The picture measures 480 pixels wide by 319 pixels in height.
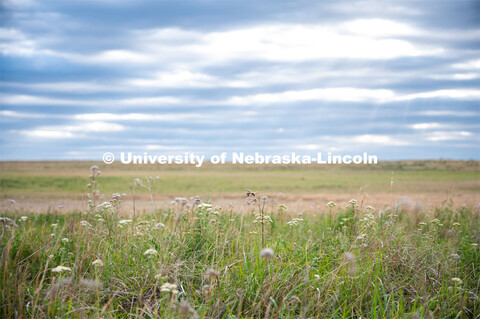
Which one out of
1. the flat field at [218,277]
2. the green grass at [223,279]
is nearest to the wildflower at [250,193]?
the flat field at [218,277]

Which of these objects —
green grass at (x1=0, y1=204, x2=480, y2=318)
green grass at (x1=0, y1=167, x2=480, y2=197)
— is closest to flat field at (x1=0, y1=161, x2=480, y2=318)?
green grass at (x1=0, y1=204, x2=480, y2=318)

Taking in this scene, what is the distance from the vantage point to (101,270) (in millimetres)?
5156

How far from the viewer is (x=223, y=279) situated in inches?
197

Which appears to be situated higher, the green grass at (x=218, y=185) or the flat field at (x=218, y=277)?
the flat field at (x=218, y=277)

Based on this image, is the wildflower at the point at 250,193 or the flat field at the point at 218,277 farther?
the wildflower at the point at 250,193

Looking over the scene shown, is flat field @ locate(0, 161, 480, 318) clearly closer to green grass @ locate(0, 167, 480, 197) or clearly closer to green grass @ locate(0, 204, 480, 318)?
green grass @ locate(0, 204, 480, 318)

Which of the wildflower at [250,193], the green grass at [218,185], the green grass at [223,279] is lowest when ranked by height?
the green grass at [218,185]

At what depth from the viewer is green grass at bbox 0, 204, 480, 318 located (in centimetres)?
445

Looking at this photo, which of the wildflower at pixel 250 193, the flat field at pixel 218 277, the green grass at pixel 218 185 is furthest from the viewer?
the green grass at pixel 218 185

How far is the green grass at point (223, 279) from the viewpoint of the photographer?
4449 mm

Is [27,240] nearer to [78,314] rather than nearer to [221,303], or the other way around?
[78,314]

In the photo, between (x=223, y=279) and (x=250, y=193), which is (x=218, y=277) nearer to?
(x=223, y=279)

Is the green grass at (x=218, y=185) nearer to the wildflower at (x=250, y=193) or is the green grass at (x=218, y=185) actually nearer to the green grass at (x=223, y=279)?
the green grass at (x=223, y=279)

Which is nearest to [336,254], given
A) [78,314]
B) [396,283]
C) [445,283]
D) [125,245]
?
[396,283]
